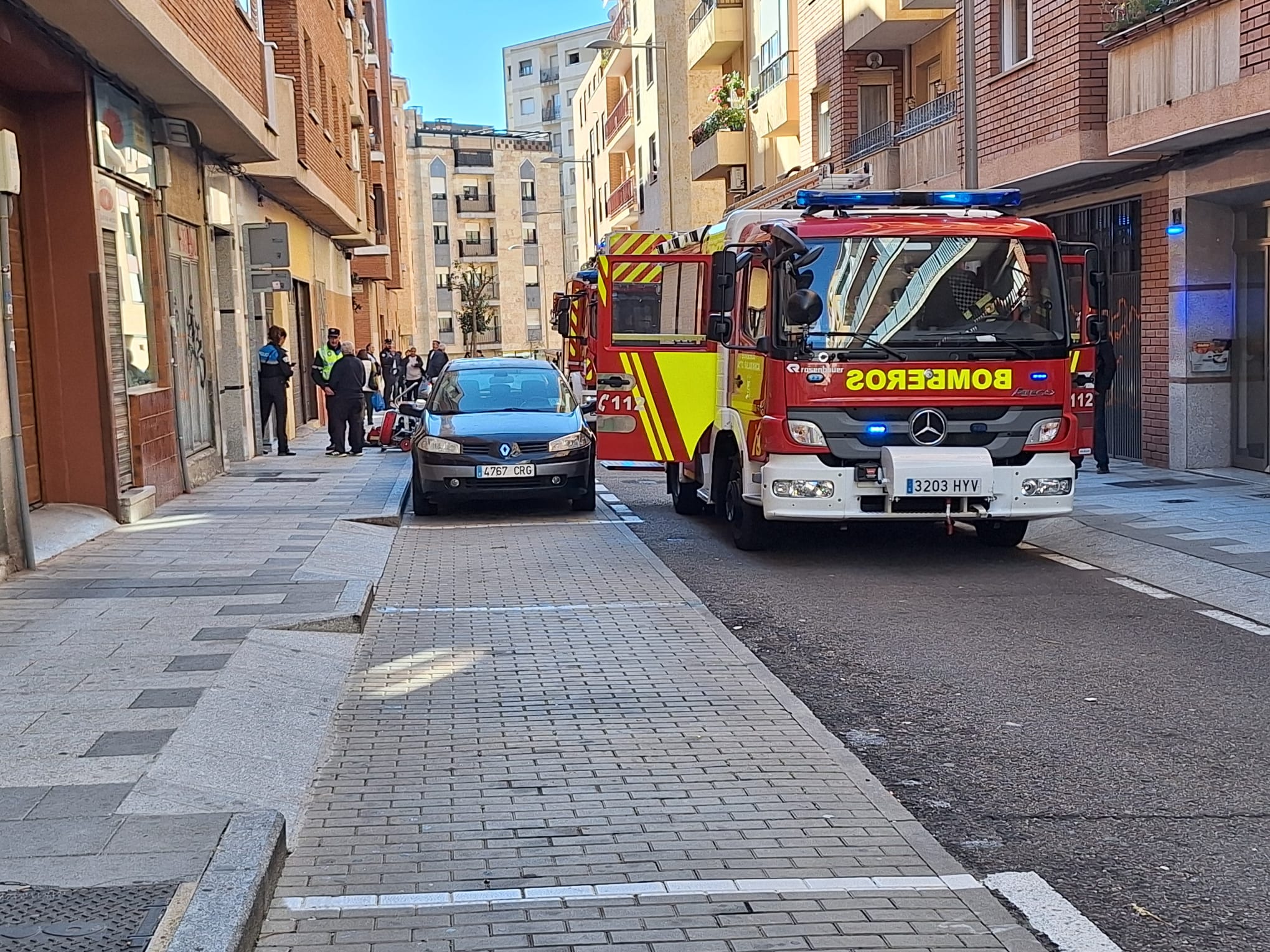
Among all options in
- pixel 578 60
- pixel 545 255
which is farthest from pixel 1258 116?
pixel 578 60

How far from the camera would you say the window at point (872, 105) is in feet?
90.1

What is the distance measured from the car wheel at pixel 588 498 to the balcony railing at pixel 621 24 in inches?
1798

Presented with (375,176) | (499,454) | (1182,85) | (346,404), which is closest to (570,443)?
(499,454)

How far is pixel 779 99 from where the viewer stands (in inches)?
1283

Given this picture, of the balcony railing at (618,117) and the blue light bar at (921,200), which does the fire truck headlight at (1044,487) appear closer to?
the blue light bar at (921,200)

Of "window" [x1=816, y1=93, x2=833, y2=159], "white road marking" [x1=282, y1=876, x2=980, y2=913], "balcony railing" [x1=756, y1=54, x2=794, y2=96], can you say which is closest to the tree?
"balcony railing" [x1=756, y1=54, x2=794, y2=96]

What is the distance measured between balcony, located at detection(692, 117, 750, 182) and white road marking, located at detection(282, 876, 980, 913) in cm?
3383

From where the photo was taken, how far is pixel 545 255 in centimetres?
9225

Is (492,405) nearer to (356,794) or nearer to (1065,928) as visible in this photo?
(356,794)

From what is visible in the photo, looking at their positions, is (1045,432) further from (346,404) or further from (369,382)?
(369,382)

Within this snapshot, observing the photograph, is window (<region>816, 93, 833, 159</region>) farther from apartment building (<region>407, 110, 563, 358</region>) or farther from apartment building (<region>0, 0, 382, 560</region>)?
apartment building (<region>407, 110, 563, 358</region>)

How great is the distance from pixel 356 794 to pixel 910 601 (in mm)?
5029

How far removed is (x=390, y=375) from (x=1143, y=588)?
102 ft

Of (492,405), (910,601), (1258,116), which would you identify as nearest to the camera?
(910,601)
